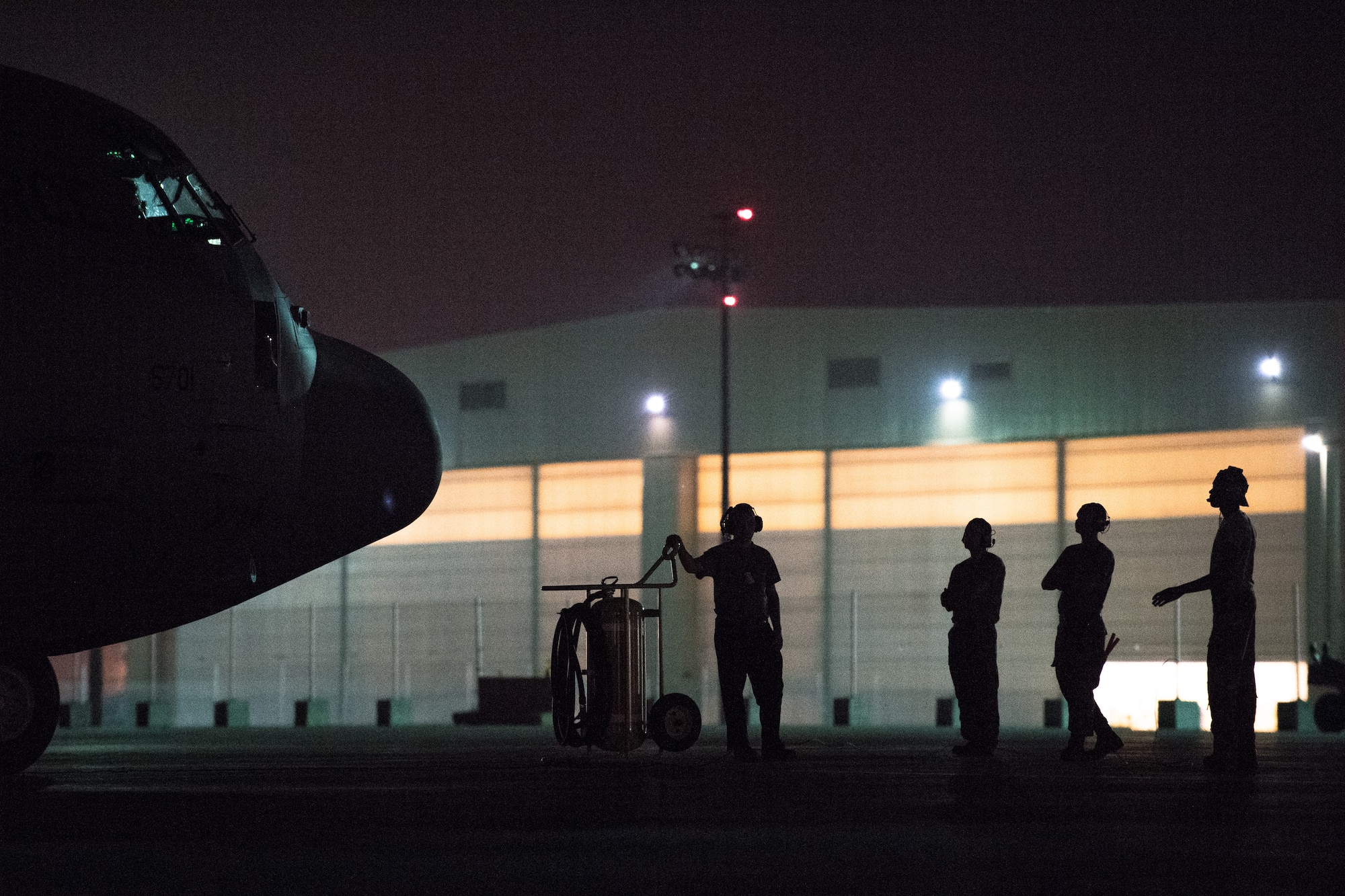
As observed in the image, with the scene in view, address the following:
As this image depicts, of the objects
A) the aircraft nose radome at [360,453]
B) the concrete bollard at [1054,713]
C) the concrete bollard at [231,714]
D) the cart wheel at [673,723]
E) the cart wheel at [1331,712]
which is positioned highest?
the aircraft nose radome at [360,453]

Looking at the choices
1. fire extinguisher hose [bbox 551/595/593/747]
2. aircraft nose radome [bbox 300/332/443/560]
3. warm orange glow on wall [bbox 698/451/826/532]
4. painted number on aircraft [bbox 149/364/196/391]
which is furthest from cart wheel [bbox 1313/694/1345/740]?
painted number on aircraft [bbox 149/364/196/391]

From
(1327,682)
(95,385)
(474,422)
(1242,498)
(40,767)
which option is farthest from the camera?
(474,422)

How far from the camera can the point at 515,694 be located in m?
34.5

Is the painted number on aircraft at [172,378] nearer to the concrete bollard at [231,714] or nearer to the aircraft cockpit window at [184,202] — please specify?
the aircraft cockpit window at [184,202]

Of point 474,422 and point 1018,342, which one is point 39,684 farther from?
point 474,422

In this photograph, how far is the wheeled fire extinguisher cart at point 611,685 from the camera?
40.7ft

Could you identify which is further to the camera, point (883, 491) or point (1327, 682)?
point (883, 491)

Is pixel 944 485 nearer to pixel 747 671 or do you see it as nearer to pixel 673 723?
pixel 673 723

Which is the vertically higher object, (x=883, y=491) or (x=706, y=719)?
(x=883, y=491)

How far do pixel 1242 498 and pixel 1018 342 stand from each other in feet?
91.1

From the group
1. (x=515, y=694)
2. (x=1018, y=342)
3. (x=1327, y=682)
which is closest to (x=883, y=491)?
(x=1018, y=342)

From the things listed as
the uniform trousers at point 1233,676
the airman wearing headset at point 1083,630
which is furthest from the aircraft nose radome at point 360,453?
the uniform trousers at point 1233,676

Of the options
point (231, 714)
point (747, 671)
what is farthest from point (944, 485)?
point (747, 671)

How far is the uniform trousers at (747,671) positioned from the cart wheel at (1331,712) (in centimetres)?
1329
